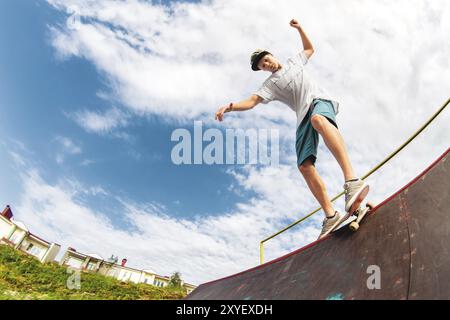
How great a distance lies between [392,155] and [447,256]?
1836 millimetres

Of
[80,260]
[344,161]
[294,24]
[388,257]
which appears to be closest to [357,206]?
[344,161]

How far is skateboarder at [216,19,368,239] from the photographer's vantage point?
2.73 meters

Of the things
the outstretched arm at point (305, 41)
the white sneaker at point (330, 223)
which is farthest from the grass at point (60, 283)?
the outstretched arm at point (305, 41)

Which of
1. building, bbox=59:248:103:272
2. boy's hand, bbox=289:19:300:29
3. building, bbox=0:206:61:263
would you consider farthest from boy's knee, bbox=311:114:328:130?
building, bbox=59:248:103:272

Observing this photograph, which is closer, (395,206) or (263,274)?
(395,206)

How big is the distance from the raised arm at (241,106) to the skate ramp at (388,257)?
1.86 metres

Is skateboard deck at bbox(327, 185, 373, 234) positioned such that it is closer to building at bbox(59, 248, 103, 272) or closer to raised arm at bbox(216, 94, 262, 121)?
raised arm at bbox(216, 94, 262, 121)

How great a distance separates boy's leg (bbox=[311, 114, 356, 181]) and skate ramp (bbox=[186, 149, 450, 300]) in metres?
0.47

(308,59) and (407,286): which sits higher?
(308,59)

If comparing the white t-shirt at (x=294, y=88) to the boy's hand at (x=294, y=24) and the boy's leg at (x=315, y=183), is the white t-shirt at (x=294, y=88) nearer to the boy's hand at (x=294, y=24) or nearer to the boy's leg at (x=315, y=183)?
the boy's hand at (x=294, y=24)

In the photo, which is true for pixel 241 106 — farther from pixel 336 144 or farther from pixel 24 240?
pixel 24 240

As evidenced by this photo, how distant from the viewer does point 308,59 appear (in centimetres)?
367
